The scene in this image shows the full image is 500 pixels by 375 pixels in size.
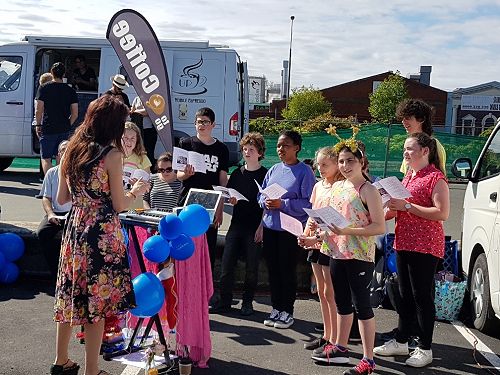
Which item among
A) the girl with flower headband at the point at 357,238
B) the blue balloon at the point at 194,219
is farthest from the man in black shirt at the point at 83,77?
the girl with flower headband at the point at 357,238

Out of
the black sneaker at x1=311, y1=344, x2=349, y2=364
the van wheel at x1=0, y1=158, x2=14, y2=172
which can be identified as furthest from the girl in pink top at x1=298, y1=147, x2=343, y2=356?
the van wheel at x1=0, y1=158, x2=14, y2=172

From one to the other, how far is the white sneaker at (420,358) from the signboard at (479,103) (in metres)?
56.4

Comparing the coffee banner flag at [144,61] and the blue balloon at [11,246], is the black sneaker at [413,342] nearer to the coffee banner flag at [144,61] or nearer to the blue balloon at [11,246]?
the blue balloon at [11,246]

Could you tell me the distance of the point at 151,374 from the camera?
4.27 metres

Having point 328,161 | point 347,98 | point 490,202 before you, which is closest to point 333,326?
point 328,161

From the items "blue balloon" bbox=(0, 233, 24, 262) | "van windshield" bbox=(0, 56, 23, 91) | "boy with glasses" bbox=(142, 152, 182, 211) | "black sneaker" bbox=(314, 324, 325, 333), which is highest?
"van windshield" bbox=(0, 56, 23, 91)

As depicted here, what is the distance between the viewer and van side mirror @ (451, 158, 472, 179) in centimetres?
652

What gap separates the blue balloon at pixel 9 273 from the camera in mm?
6691

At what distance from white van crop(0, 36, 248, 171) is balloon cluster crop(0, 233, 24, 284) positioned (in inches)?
243

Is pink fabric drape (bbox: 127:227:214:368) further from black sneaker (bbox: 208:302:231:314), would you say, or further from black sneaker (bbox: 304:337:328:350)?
black sneaker (bbox: 208:302:231:314)

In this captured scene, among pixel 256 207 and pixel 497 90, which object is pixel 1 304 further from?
pixel 497 90

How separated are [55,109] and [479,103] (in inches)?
2097

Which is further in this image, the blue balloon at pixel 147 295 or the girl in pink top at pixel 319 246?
the girl in pink top at pixel 319 246

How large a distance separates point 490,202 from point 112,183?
11.3 feet
